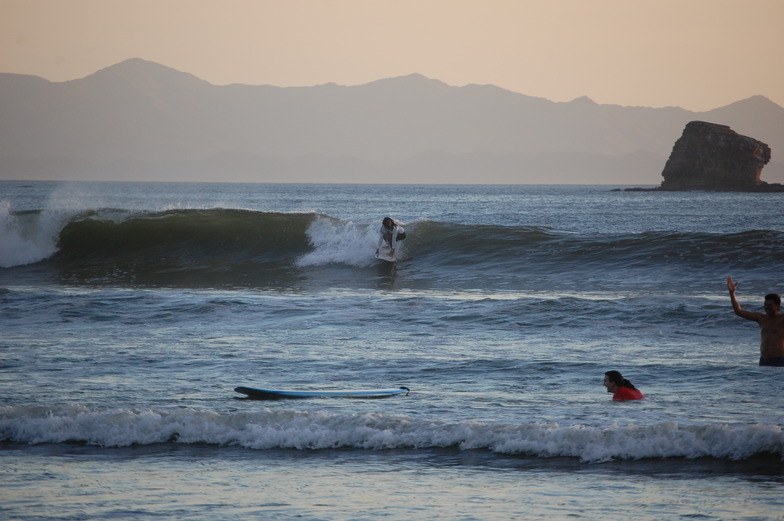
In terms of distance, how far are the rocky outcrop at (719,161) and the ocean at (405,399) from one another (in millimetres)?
96344

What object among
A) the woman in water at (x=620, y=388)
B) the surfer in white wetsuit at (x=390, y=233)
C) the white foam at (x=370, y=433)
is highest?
the surfer in white wetsuit at (x=390, y=233)

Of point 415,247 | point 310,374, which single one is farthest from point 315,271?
point 310,374

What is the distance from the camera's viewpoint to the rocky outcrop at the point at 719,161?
111 meters

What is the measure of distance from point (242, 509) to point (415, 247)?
66.9 feet

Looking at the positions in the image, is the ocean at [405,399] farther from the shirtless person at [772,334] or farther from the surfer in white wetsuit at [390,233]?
the surfer in white wetsuit at [390,233]

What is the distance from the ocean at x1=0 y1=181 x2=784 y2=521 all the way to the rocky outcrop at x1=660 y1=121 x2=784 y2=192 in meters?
96.3

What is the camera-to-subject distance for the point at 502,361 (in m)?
11.4

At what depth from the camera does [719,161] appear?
370 ft

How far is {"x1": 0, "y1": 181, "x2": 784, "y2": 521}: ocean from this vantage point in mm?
6598

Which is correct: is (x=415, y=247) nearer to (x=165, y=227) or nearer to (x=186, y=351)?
(x=165, y=227)

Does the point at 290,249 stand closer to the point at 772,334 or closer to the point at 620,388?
the point at 772,334

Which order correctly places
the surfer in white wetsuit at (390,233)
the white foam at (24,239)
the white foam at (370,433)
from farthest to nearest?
the white foam at (24,239)
the surfer in white wetsuit at (390,233)
the white foam at (370,433)

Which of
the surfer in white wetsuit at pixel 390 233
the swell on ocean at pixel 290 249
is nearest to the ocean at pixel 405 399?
the swell on ocean at pixel 290 249

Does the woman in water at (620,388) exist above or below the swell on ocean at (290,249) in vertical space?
below
